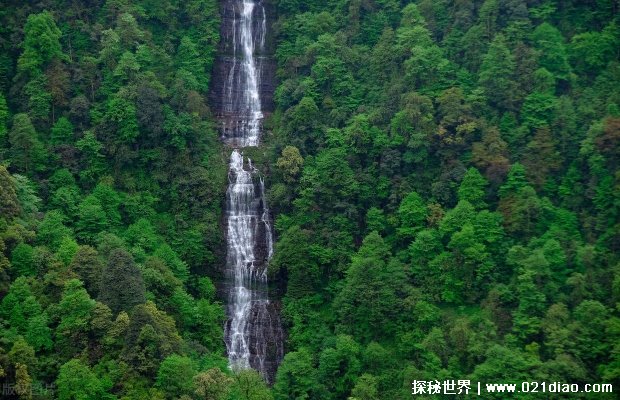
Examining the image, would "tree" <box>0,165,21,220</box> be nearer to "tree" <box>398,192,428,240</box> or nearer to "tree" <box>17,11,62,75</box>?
"tree" <box>17,11,62,75</box>

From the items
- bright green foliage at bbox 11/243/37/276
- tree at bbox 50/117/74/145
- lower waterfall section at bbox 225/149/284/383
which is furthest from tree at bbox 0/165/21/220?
lower waterfall section at bbox 225/149/284/383

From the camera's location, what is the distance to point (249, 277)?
49031mm

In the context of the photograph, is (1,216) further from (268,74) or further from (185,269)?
(268,74)

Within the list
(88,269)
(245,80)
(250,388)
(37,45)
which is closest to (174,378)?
(250,388)

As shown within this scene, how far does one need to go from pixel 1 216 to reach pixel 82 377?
8988 millimetres

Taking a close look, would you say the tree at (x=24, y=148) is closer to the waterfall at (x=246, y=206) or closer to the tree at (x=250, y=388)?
the waterfall at (x=246, y=206)

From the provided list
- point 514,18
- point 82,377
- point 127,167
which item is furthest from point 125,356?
point 514,18

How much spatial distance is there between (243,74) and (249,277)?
44.7 ft

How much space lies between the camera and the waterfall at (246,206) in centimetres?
4709

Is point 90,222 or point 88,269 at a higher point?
point 90,222

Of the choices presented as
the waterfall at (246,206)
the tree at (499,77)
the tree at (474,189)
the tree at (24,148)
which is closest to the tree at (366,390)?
the waterfall at (246,206)

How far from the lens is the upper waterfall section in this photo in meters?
54.4

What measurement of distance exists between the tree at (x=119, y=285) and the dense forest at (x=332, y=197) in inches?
4.8

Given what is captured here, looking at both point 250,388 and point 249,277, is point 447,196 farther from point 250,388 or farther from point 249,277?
point 250,388
